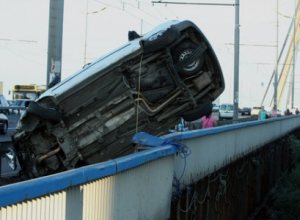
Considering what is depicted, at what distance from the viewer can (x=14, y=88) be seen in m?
37.8

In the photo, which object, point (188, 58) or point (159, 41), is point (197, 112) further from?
point (159, 41)

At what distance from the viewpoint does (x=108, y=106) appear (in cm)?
640

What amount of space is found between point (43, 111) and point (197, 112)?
272 cm

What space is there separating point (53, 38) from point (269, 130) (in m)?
8.63

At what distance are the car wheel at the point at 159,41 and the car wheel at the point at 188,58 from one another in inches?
17.1

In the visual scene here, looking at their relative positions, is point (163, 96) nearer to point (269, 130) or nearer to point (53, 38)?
point (53, 38)

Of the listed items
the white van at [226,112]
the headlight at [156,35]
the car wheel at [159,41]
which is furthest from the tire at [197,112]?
the white van at [226,112]

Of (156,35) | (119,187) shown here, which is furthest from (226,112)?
(119,187)

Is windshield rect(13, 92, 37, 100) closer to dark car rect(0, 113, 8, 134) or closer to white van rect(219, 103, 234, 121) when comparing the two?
dark car rect(0, 113, 8, 134)

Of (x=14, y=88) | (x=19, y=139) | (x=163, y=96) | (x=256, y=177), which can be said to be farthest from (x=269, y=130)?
(x=14, y=88)

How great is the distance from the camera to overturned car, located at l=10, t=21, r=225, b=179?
624 cm

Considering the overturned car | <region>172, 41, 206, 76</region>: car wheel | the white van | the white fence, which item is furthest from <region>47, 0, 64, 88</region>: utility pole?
the white van

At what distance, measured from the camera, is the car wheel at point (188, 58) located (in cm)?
691

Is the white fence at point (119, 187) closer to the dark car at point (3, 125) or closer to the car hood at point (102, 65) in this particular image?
the car hood at point (102, 65)
